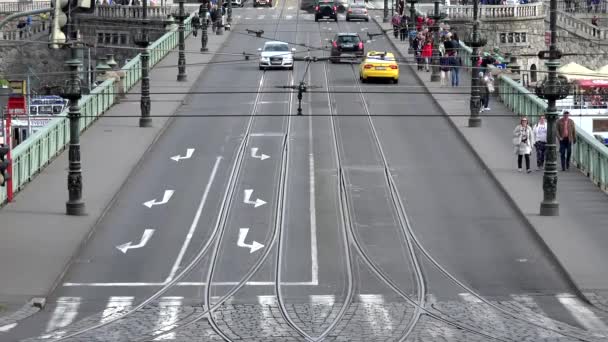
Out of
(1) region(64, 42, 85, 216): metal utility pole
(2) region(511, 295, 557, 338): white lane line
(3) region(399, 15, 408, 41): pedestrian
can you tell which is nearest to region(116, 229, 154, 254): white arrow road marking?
(1) region(64, 42, 85, 216): metal utility pole

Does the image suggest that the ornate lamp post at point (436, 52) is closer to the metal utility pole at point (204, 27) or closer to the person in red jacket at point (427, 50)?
the person in red jacket at point (427, 50)

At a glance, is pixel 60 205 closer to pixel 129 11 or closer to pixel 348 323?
pixel 348 323

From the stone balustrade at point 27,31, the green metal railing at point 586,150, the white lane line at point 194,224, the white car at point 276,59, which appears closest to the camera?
the white lane line at point 194,224

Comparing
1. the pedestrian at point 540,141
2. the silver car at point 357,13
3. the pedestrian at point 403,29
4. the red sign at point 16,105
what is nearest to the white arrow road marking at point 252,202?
the pedestrian at point 540,141

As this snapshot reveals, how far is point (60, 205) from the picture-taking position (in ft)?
127

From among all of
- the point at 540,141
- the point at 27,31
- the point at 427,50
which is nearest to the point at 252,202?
the point at 540,141

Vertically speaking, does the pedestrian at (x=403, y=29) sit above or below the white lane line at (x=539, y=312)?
above

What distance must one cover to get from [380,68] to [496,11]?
36658 mm

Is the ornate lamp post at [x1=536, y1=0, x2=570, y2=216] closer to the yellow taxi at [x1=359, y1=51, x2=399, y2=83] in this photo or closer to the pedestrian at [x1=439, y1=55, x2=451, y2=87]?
the pedestrian at [x1=439, y1=55, x2=451, y2=87]

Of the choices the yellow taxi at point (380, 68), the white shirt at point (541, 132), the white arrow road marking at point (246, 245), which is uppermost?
the yellow taxi at point (380, 68)

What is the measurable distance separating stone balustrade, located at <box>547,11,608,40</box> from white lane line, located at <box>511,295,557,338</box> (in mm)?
71164

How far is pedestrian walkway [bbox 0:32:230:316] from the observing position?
3122 centimetres

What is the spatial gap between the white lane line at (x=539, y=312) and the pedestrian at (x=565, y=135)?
1295 centimetres

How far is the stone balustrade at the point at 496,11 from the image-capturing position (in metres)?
97.3
